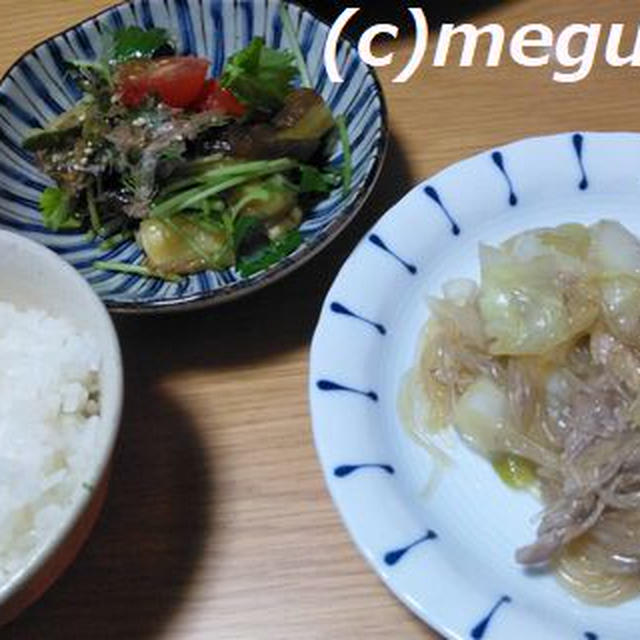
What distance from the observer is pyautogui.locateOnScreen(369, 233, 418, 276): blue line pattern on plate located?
137 centimetres

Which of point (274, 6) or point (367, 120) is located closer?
point (367, 120)

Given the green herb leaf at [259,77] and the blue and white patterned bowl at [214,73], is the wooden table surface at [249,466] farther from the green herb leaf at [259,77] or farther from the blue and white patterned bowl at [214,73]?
the green herb leaf at [259,77]

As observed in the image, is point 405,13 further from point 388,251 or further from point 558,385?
point 558,385

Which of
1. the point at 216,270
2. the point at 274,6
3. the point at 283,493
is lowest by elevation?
the point at 283,493

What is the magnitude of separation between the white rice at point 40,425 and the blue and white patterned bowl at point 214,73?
0.11m

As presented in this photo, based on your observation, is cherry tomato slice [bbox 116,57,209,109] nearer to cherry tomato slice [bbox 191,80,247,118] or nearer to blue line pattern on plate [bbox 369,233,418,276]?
cherry tomato slice [bbox 191,80,247,118]

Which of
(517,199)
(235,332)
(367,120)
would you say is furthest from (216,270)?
(517,199)

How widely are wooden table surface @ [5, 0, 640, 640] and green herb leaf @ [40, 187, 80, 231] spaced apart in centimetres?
21

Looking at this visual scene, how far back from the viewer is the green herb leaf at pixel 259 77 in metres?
1.49

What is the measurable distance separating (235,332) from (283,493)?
10.4 inches

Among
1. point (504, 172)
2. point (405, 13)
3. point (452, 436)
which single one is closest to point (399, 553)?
point (452, 436)

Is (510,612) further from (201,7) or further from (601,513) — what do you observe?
(201,7)

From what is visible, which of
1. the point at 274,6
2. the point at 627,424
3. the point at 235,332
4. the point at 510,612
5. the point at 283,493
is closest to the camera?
the point at 510,612

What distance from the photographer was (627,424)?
3.82 feet
